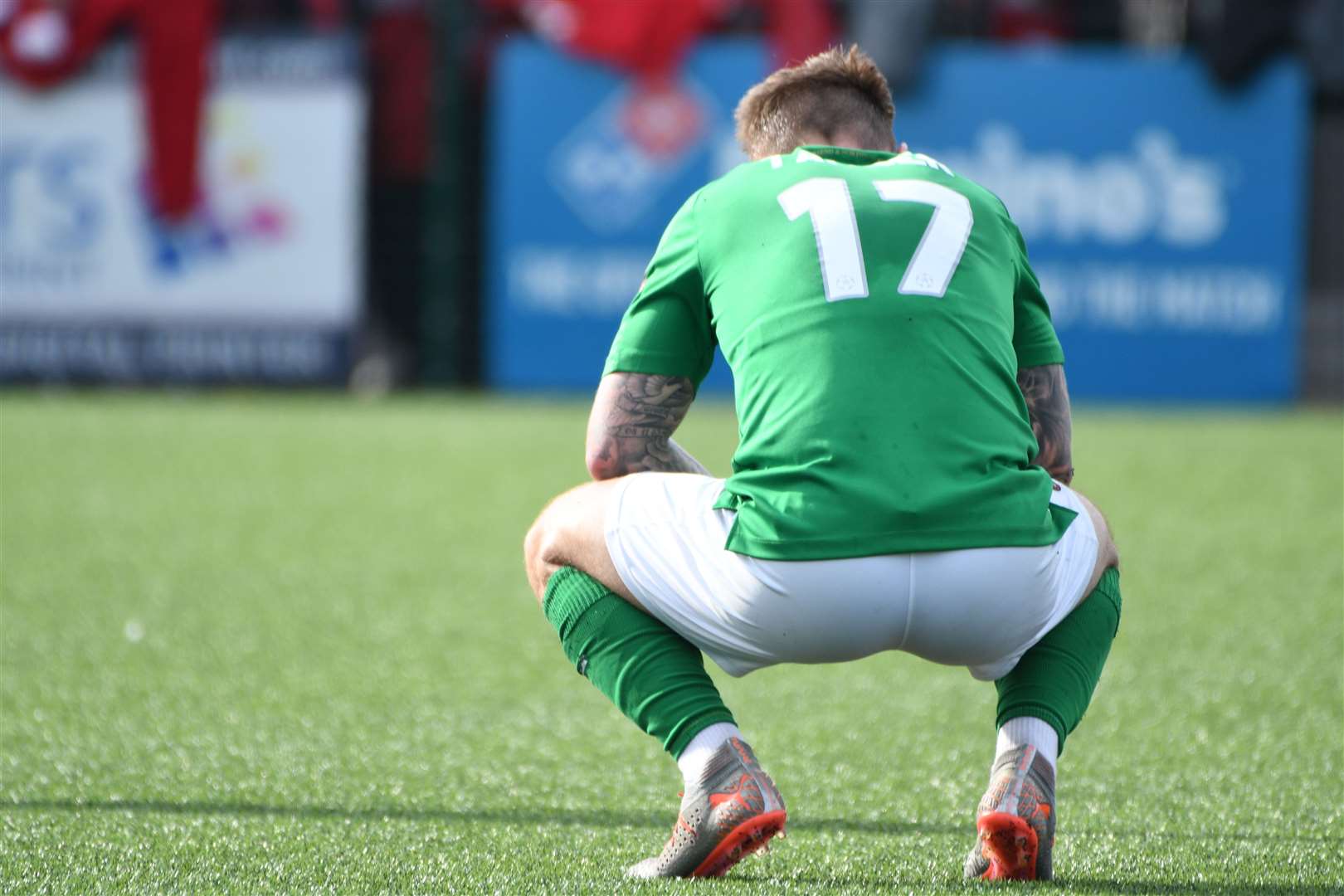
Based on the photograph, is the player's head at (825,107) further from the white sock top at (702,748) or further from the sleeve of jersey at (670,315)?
the white sock top at (702,748)

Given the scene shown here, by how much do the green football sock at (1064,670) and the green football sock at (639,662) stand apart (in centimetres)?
39

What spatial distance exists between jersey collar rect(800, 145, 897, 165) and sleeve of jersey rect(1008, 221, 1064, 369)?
200mm

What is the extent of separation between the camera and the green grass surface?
8.57 ft

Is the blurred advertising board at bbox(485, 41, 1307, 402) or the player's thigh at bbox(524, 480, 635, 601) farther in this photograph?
the blurred advertising board at bbox(485, 41, 1307, 402)

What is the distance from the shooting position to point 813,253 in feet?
7.65

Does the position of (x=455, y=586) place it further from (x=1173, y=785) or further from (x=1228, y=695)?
(x=1173, y=785)

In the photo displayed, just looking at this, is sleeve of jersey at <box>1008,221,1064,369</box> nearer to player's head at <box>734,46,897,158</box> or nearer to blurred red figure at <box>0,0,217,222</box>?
player's head at <box>734,46,897,158</box>

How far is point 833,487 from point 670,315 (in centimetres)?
36

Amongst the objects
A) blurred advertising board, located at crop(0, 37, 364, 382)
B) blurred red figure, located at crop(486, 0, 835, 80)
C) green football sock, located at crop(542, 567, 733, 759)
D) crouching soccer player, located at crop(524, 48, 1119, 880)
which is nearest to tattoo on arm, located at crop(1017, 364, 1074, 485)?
crouching soccer player, located at crop(524, 48, 1119, 880)

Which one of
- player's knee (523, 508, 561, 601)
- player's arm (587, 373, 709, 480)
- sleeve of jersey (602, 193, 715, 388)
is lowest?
player's knee (523, 508, 561, 601)

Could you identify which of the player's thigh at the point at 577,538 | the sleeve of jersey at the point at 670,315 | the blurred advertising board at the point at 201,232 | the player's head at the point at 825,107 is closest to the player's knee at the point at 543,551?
the player's thigh at the point at 577,538

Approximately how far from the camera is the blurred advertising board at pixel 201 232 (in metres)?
10.5

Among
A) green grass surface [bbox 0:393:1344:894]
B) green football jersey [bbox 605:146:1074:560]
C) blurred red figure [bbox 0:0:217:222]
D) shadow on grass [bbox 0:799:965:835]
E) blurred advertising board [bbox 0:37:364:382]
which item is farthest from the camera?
blurred advertising board [bbox 0:37:364:382]

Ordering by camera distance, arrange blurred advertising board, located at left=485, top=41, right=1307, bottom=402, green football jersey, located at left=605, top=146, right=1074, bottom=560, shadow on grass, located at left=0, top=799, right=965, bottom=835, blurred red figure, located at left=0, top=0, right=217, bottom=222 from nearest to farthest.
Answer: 1. green football jersey, located at left=605, top=146, right=1074, bottom=560
2. shadow on grass, located at left=0, top=799, right=965, bottom=835
3. blurred red figure, located at left=0, top=0, right=217, bottom=222
4. blurred advertising board, located at left=485, top=41, right=1307, bottom=402
